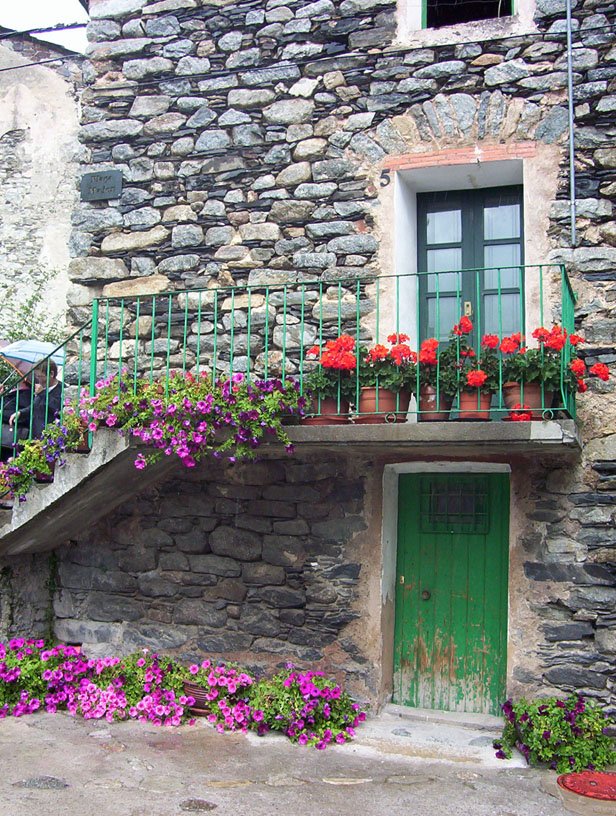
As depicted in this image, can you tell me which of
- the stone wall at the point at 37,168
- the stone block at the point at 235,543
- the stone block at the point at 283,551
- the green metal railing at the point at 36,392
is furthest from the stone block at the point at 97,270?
the stone wall at the point at 37,168

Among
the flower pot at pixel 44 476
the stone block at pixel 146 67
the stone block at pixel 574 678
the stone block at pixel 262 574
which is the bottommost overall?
Answer: the stone block at pixel 574 678

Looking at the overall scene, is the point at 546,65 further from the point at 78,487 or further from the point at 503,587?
the point at 78,487

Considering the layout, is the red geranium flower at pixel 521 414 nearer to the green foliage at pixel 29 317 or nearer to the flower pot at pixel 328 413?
the flower pot at pixel 328 413

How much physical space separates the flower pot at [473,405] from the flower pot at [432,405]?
8 cm

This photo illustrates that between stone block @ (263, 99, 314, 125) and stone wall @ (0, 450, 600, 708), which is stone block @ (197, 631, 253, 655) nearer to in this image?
stone wall @ (0, 450, 600, 708)

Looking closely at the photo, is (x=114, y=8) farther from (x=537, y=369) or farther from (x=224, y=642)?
(x=224, y=642)

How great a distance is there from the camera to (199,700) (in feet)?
18.7

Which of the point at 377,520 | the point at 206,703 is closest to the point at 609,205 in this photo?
the point at 377,520

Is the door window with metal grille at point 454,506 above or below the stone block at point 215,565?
above

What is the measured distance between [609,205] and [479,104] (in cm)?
113

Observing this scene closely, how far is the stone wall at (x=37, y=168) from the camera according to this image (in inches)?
522

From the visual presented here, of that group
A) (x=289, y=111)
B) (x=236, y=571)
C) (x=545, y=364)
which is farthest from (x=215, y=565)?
(x=289, y=111)

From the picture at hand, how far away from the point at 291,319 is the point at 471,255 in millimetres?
1358

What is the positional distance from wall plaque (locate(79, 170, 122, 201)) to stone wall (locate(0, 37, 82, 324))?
6816mm
